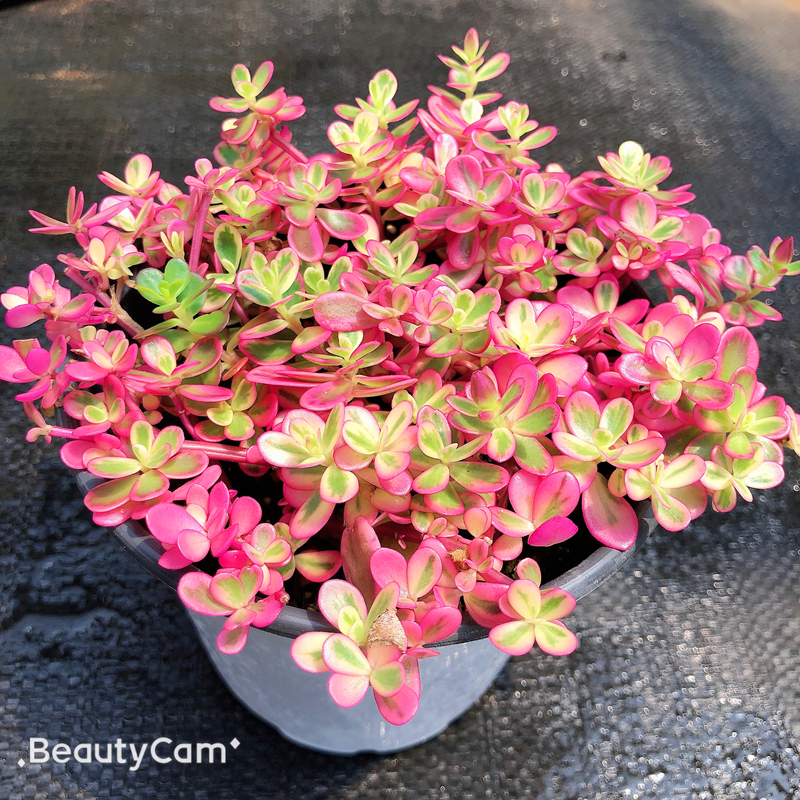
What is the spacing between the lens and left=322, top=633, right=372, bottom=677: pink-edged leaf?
0.41m

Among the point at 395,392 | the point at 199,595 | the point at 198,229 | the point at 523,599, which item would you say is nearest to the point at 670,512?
the point at 523,599

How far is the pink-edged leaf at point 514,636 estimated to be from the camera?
433mm

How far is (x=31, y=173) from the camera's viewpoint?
1297 mm

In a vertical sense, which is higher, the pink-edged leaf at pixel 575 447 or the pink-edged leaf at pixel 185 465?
the pink-edged leaf at pixel 575 447

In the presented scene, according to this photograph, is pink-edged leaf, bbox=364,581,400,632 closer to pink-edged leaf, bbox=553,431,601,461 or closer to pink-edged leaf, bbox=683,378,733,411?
pink-edged leaf, bbox=553,431,601,461

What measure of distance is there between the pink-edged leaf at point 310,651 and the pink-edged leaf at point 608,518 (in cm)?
21

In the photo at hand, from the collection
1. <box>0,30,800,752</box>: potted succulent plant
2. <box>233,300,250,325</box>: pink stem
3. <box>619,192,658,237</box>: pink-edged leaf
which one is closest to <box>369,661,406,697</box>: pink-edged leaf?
<box>0,30,800,752</box>: potted succulent plant

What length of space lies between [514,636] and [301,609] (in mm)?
157

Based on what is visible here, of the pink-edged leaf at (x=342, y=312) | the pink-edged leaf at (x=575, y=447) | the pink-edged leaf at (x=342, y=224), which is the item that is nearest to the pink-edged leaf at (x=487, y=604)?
the pink-edged leaf at (x=575, y=447)

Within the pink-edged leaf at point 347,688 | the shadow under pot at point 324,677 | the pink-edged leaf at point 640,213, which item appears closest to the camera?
the pink-edged leaf at point 347,688

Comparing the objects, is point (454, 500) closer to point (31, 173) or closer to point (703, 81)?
point (31, 173)

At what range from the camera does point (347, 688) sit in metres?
0.41

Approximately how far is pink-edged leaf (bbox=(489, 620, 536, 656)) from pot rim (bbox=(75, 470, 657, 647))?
0.13ft

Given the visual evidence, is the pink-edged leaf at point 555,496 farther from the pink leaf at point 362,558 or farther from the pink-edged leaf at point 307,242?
the pink-edged leaf at point 307,242
